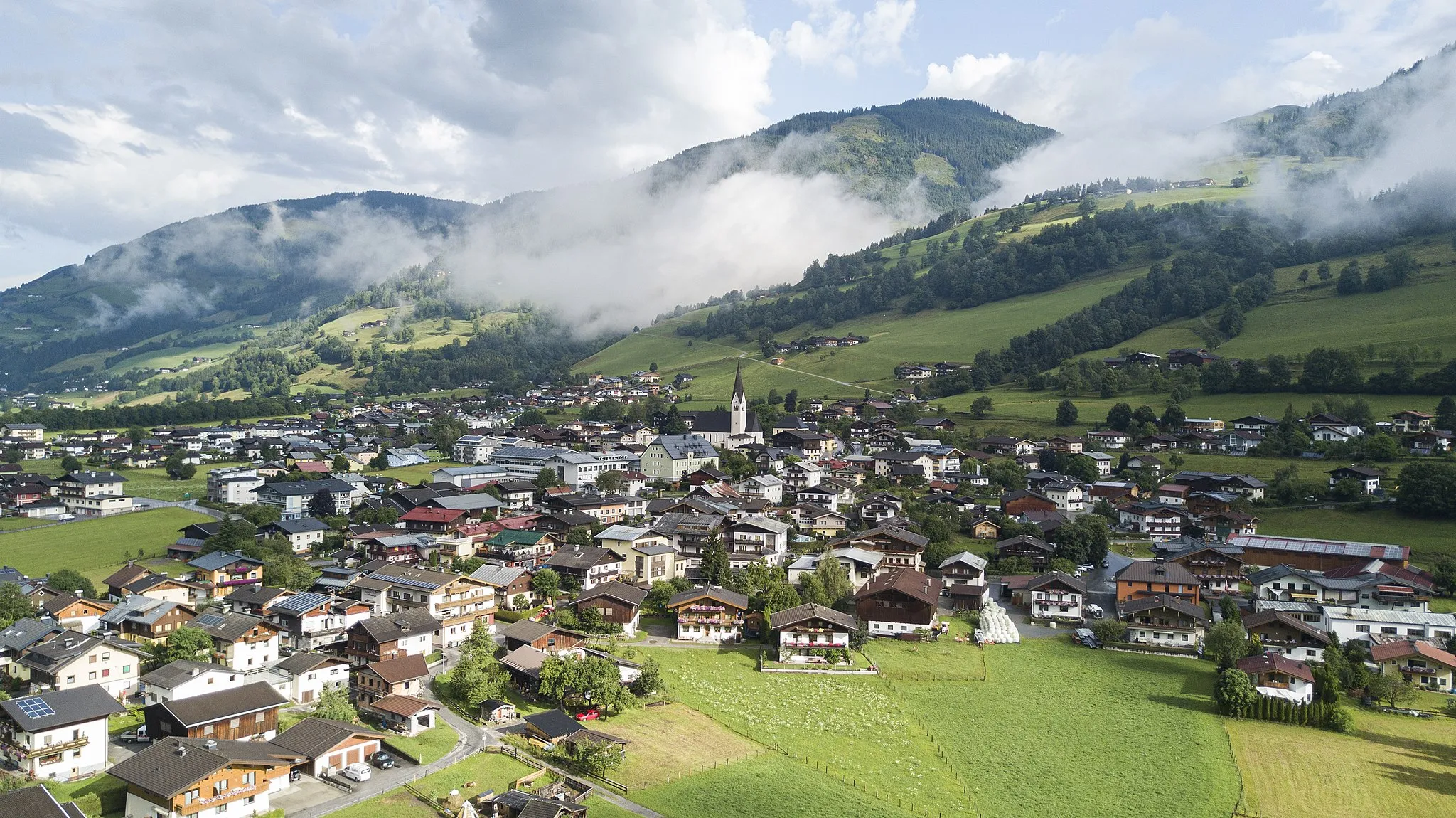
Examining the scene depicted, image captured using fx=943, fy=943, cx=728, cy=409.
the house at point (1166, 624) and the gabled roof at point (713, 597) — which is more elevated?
the gabled roof at point (713, 597)

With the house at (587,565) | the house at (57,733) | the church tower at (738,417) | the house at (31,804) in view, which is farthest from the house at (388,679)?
the church tower at (738,417)

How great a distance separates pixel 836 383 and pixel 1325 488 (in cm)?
5497

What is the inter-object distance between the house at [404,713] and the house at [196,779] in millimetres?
3979

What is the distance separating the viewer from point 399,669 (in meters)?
27.6

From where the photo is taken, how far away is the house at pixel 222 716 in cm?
2273

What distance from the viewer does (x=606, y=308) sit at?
177000mm

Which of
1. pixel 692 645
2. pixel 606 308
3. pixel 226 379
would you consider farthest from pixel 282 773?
pixel 606 308

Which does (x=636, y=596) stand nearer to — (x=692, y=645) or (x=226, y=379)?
(x=692, y=645)

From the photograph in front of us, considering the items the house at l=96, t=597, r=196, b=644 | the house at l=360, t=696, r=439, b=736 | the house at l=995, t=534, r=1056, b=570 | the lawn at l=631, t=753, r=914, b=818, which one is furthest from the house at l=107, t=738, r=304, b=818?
the house at l=995, t=534, r=1056, b=570

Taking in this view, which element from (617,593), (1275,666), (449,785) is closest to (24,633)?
(449,785)

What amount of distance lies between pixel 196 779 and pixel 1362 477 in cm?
5657

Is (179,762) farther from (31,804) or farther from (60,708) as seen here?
(60,708)

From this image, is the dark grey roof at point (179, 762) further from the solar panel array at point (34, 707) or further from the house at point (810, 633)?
the house at point (810, 633)

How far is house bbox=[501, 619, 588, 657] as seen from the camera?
31234 millimetres
